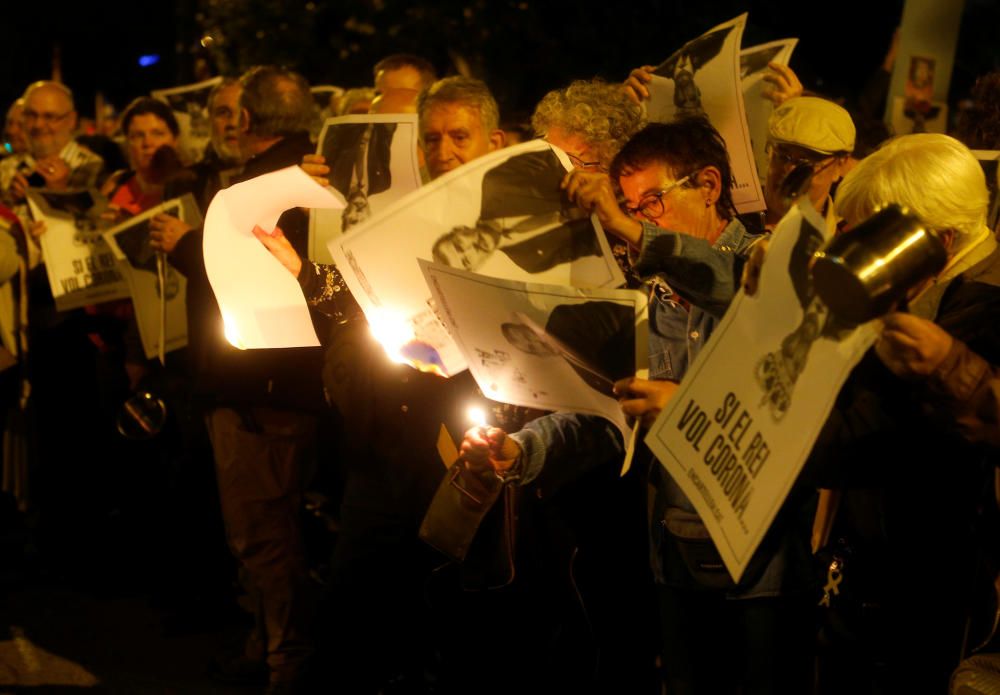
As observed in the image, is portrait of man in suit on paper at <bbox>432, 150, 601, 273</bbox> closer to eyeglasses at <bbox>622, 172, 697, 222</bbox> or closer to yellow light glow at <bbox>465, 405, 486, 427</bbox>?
eyeglasses at <bbox>622, 172, 697, 222</bbox>

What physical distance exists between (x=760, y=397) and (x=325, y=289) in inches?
73.9

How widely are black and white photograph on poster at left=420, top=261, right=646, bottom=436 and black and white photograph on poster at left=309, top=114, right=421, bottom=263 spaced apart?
0.99m

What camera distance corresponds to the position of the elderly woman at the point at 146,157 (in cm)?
641

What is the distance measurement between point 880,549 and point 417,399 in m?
1.59

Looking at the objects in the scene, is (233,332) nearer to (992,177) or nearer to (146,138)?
(992,177)

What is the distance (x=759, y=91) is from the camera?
4277 millimetres

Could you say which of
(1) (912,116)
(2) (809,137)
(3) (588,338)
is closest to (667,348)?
(3) (588,338)

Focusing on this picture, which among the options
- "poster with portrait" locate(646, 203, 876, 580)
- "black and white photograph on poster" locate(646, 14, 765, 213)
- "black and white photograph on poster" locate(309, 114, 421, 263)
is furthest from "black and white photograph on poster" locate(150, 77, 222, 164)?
"poster with portrait" locate(646, 203, 876, 580)

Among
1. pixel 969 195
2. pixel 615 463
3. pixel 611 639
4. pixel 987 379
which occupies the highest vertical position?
pixel 969 195

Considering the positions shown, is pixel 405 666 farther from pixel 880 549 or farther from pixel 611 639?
Result: pixel 880 549

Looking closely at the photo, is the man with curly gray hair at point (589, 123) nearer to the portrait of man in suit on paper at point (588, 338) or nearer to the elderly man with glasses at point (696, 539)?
the elderly man with glasses at point (696, 539)

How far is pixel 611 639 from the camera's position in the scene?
148 inches

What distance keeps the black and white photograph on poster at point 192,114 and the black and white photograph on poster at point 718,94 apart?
3.69 meters

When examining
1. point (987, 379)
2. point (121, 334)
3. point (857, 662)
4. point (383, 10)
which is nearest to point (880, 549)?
point (857, 662)
